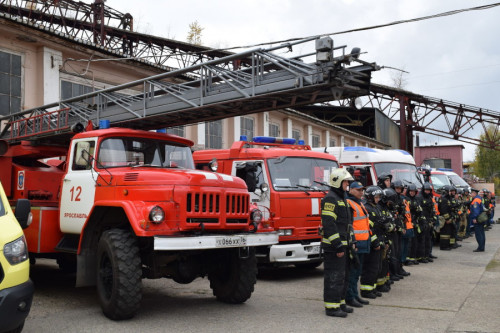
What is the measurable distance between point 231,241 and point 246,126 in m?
16.4

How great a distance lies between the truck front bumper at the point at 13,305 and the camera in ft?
15.0

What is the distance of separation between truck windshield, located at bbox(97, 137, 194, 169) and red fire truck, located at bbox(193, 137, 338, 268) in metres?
1.04

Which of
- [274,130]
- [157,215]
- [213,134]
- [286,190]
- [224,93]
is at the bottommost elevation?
[157,215]

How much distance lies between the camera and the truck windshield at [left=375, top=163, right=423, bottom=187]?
519 inches

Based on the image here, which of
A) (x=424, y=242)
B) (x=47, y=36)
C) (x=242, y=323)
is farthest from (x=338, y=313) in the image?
(x=47, y=36)

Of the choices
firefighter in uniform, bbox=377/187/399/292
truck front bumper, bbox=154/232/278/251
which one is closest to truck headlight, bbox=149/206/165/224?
truck front bumper, bbox=154/232/278/251

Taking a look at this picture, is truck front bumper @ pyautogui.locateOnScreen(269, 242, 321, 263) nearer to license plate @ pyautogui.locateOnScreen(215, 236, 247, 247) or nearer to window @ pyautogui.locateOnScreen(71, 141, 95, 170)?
license plate @ pyautogui.locateOnScreen(215, 236, 247, 247)

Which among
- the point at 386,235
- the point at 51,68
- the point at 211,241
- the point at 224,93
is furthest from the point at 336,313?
the point at 51,68

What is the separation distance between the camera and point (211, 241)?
6078 millimetres

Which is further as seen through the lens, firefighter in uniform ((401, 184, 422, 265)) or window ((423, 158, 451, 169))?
window ((423, 158, 451, 169))

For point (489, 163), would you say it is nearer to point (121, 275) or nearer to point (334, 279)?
point (334, 279)

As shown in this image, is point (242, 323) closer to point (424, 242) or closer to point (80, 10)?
point (424, 242)

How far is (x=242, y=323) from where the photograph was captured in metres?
6.29

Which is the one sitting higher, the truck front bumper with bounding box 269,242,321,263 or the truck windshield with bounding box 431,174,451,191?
the truck windshield with bounding box 431,174,451,191
